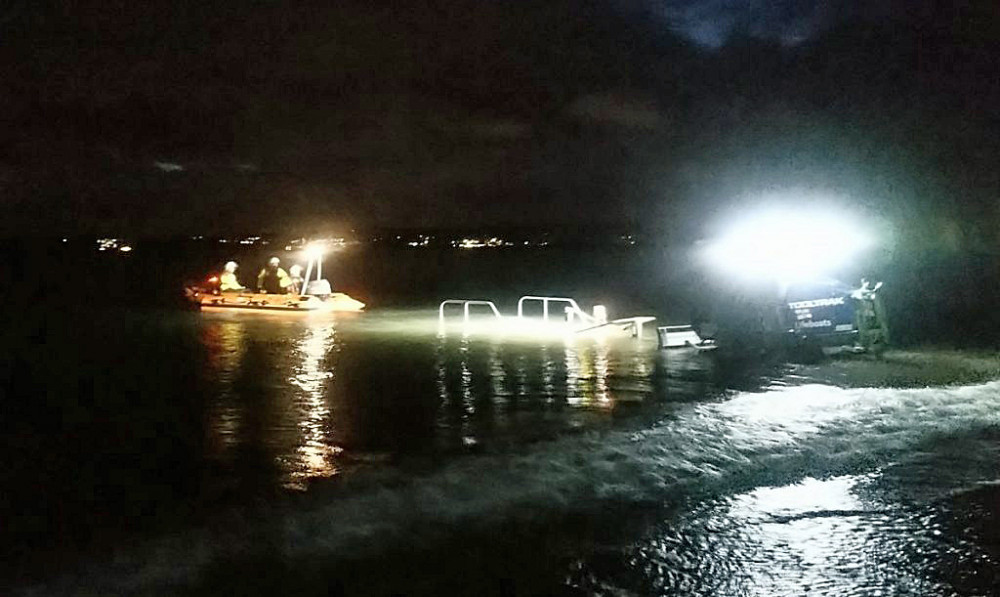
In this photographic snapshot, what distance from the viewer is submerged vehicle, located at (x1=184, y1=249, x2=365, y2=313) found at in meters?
31.9

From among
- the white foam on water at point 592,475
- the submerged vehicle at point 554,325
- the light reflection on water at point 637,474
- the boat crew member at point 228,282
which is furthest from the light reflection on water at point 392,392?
the boat crew member at point 228,282

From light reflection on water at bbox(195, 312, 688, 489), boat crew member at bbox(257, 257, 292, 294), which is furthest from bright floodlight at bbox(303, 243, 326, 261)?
light reflection on water at bbox(195, 312, 688, 489)

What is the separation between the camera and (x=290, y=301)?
31969mm

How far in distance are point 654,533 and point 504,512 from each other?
137 cm

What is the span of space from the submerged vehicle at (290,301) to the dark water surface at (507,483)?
14.3 meters

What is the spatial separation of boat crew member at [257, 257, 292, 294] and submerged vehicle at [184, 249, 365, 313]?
0.69 metres

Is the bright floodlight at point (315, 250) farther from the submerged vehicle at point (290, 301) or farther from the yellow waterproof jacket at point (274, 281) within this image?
the yellow waterproof jacket at point (274, 281)

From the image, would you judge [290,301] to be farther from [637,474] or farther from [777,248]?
[637,474]

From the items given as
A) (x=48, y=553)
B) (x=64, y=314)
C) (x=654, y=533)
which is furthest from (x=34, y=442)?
(x=64, y=314)

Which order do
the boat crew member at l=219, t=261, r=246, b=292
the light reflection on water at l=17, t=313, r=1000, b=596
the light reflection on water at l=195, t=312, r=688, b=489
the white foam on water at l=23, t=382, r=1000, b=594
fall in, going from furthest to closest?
the boat crew member at l=219, t=261, r=246, b=292 < the light reflection on water at l=195, t=312, r=688, b=489 < the white foam on water at l=23, t=382, r=1000, b=594 < the light reflection on water at l=17, t=313, r=1000, b=596

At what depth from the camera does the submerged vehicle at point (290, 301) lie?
31938mm

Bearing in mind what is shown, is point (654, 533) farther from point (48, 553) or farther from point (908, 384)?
point (908, 384)

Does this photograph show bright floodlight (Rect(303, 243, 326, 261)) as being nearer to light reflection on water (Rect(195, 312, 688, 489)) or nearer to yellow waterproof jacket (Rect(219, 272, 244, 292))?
yellow waterproof jacket (Rect(219, 272, 244, 292))

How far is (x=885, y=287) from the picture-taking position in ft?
91.2
